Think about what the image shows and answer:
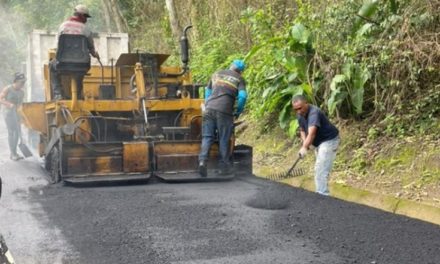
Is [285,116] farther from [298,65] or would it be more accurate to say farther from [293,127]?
[298,65]

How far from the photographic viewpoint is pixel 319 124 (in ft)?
20.1

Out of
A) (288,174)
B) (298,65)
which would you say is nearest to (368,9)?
(298,65)

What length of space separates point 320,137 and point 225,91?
4.80 ft

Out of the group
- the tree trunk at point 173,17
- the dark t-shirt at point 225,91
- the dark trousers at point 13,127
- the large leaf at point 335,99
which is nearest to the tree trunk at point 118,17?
the tree trunk at point 173,17

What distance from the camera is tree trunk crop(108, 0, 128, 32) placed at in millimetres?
17844

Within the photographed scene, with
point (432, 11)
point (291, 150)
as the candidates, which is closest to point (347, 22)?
point (432, 11)

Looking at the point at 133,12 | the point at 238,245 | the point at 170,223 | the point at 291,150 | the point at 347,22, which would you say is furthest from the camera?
the point at 133,12

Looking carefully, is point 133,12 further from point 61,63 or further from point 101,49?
point 61,63

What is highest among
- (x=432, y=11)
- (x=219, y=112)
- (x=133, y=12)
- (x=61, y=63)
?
(x=133, y=12)

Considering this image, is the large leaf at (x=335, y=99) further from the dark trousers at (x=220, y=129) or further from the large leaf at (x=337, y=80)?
the dark trousers at (x=220, y=129)

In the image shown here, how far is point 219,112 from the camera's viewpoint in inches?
280

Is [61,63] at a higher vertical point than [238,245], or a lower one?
higher

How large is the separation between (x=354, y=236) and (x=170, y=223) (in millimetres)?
1528

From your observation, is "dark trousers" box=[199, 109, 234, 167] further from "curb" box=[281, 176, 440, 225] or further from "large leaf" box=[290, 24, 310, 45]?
"large leaf" box=[290, 24, 310, 45]
